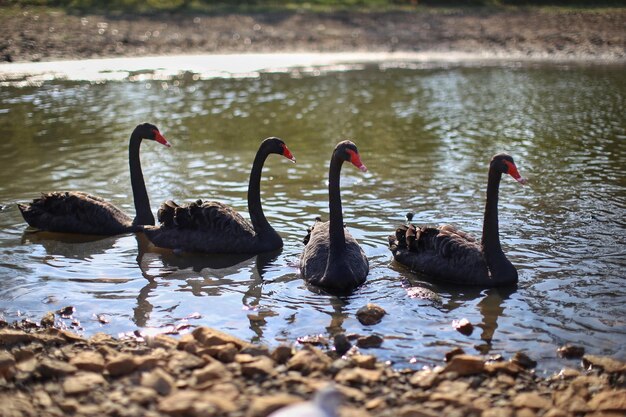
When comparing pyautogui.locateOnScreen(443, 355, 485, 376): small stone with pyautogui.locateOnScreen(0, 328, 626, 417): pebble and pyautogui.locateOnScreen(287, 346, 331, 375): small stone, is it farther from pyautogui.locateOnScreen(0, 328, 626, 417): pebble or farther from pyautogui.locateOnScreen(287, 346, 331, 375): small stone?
pyautogui.locateOnScreen(287, 346, 331, 375): small stone

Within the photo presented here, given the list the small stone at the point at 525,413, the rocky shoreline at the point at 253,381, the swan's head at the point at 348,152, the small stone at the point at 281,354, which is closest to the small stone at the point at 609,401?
the rocky shoreline at the point at 253,381

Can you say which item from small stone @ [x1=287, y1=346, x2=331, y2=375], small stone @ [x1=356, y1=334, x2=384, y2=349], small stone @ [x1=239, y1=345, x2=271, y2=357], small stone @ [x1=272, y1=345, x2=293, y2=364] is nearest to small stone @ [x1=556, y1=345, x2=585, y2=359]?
small stone @ [x1=356, y1=334, x2=384, y2=349]

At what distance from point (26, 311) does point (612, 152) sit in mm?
8280

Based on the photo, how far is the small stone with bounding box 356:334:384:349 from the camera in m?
5.57

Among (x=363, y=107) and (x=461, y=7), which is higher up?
(x=461, y=7)

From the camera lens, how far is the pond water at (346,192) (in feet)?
20.1

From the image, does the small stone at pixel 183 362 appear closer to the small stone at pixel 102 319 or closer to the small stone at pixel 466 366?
the small stone at pixel 102 319

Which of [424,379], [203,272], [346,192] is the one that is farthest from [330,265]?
[346,192]

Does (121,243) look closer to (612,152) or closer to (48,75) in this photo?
Answer: (612,152)

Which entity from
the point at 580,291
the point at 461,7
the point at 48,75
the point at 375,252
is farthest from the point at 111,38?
the point at 580,291

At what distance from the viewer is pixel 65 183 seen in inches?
414

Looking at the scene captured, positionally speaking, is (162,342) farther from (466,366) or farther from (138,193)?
(138,193)

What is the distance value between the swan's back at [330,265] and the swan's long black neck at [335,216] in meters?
0.08

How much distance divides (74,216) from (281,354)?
4.09 m
